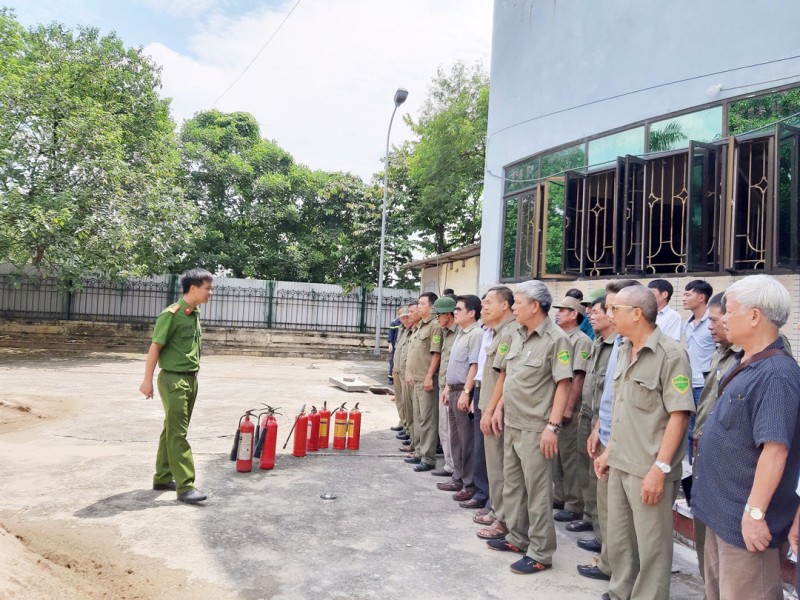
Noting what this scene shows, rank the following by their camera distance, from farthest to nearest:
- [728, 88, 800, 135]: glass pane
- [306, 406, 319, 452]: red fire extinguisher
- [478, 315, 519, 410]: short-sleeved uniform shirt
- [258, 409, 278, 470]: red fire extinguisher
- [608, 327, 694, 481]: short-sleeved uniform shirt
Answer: [306, 406, 319, 452]: red fire extinguisher → [728, 88, 800, 135]: glass pane → [258, 409, 278, 470]: red fire extinguisher → [478, 315, 519, 410]: short-sleeved uniform shirt → [608, 327, 694, 481]: short-sleeved uniform shirt

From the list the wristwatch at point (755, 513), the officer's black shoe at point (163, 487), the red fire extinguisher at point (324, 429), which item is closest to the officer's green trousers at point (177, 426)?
the officer's black shoe at point (163, 487)

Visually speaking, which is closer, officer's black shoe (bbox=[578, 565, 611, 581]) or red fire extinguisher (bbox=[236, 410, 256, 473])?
officer's black shoe (bbox=[578, 565, 611, 581])

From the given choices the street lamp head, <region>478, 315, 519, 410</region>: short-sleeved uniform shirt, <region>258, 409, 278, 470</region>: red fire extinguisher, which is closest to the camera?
<region>478, 315, 519, 410</region>: short-sleeved uniform shirt

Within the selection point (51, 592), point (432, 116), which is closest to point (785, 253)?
point (51, 592)

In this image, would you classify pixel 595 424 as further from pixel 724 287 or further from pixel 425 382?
pixel 724 287

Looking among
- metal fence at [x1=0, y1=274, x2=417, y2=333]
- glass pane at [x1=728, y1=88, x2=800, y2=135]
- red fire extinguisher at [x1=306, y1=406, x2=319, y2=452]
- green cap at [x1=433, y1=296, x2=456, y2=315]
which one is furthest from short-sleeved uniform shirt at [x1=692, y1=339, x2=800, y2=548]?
metal fence at [x1=0, y1=274, x2=417, y2=333]

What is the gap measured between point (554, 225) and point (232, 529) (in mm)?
6727

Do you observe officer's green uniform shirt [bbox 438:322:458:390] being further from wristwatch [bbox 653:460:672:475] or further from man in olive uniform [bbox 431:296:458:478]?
wristwatch [bbox 653:460:672:475]

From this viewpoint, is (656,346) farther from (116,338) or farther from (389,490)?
(116,338)

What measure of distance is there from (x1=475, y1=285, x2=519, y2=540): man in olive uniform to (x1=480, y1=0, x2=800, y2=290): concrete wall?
4.59 meters

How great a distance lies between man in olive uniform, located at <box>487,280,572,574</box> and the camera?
377 cm

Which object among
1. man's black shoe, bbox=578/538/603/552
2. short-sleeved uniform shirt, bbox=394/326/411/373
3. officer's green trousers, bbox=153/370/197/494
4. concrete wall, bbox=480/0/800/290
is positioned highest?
concrete wall, bbox=480/0/800/290

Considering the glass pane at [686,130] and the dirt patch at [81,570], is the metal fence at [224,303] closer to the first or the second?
the glass pane at [686,130]

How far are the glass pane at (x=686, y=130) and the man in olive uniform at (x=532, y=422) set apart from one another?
4638 mm
